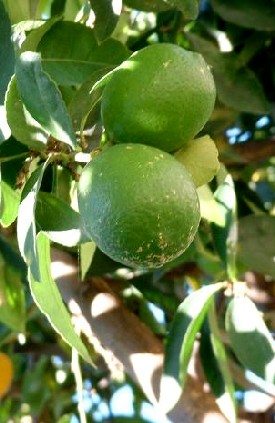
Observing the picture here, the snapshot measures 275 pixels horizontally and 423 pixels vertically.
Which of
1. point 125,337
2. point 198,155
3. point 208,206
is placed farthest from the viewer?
point 125,337

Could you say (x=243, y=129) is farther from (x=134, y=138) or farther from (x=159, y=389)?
(x=134, y=138)

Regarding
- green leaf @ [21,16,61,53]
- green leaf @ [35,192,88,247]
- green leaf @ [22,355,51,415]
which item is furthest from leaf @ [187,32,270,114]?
green leaf @ [22,355,51,415]

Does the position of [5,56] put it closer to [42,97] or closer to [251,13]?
[42,97]

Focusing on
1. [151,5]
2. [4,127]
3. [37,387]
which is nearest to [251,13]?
[151,5]

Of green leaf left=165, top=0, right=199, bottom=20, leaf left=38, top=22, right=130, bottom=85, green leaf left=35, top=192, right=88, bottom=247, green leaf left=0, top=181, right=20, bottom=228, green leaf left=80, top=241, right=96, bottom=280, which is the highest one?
green leaf left=165, top=0, right=199, bottom=20

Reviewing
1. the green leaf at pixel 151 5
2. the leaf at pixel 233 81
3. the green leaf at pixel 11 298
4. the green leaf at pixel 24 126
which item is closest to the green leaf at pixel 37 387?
the green leaf at pixel 11 298

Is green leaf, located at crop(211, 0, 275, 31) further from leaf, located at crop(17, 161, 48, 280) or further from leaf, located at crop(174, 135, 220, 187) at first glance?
leaf, located at crop(17, 161, 48, 280)
